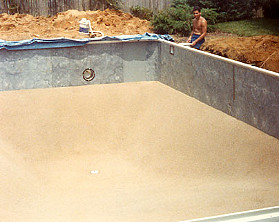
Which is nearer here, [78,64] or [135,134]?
[135,134]

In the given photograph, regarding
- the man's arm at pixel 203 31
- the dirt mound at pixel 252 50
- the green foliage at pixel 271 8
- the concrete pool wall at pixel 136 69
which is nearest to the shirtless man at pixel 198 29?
the man's arm at pixel 203 31

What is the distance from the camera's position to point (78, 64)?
9.79 metres

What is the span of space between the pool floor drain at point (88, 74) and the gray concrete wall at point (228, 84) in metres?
1.79

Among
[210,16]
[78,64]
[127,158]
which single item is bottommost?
Answer: [127,158]

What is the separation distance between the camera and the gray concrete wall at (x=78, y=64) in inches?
→ 371

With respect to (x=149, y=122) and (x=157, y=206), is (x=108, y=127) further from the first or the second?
(x=157, y=206)

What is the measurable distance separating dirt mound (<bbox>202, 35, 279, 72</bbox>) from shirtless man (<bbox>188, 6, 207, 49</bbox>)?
0.98 feet

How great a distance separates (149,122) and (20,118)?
246 cm

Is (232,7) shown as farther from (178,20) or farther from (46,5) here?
(46,5)

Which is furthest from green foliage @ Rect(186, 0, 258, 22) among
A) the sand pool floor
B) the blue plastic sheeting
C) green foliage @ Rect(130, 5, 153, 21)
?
the sand pool floor

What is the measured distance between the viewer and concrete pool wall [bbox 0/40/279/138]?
7.30 m

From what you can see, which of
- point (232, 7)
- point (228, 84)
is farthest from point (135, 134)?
point (232, 7)

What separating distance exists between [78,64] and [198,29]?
2.96 meters

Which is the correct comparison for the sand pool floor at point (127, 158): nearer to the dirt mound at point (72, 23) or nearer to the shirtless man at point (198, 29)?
the shirtless man at point (198, 29)
